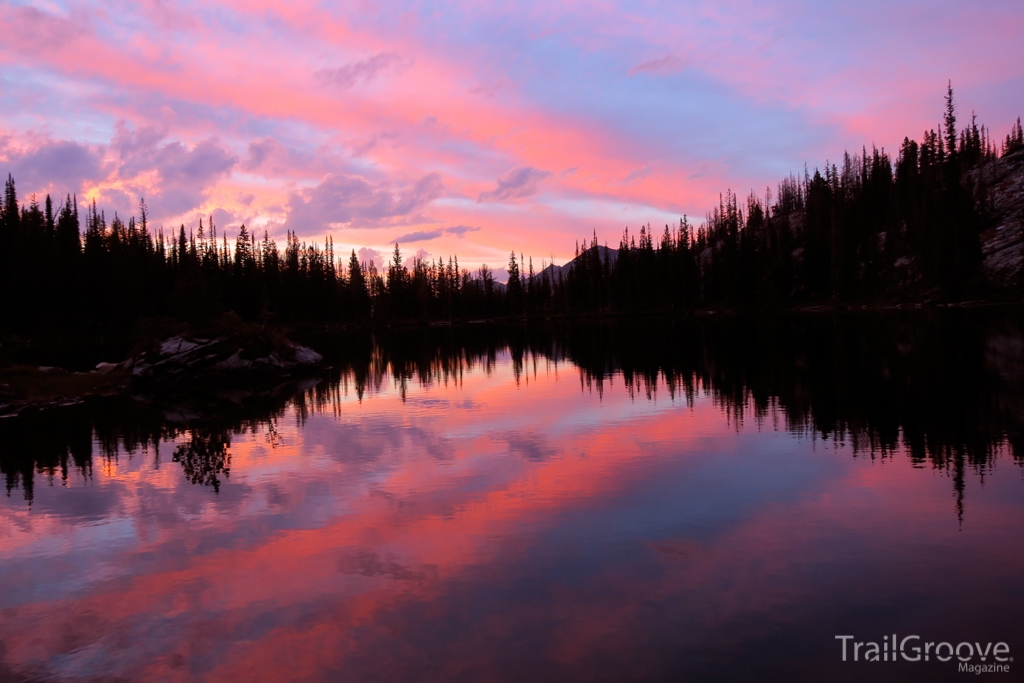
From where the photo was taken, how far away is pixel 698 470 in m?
13.1

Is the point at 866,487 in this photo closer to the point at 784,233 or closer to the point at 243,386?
the point at 243,386

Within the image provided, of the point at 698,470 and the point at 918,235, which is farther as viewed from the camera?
the point at 918,235

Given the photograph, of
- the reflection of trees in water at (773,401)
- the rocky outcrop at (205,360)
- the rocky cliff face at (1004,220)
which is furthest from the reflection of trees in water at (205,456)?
the rocky cliff face at (1004,220)

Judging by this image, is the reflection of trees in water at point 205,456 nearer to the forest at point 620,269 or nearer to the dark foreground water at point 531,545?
the dark foreground water at point 531,545

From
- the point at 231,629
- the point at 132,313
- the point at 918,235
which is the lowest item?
the point at 231,629

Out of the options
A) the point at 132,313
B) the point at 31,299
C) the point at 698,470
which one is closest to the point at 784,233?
the point at 132,313

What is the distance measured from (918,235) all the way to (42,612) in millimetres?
130053

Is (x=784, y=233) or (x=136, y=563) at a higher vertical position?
(x=784, y=233)

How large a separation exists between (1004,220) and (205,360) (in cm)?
12028

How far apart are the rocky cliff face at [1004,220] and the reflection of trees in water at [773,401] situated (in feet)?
218

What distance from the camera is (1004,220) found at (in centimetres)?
10750

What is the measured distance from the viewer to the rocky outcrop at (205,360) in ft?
117

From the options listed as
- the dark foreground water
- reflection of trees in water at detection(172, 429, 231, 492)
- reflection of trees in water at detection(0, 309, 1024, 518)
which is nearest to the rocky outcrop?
reflection of trees in water at detection(0, 309, 1024, 518)

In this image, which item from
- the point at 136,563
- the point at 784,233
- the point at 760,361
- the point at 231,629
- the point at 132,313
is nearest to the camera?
the point at 231,629
